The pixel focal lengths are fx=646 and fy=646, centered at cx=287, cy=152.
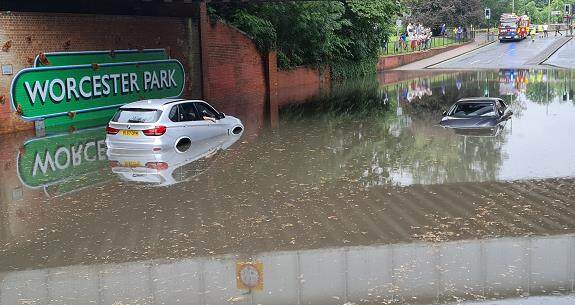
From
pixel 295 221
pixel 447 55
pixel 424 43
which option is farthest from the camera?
pixel 424 43

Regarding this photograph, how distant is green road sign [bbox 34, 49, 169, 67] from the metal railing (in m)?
38.1

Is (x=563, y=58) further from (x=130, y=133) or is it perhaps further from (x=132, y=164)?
(x=132, y=164)

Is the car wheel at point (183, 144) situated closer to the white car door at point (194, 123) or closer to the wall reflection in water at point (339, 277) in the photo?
the white car door at point (194, 123)

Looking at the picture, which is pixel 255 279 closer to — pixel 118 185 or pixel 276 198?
pixel 276 198

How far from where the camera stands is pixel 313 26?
3794 centimetres

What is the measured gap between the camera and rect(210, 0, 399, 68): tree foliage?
113 ft

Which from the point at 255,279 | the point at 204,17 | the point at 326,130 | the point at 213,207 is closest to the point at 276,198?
the point at 213,207

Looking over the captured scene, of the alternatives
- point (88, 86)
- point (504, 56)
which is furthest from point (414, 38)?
point (88, 86)

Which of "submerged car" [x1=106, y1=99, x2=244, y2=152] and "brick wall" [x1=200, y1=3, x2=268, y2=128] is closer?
"submerged car" [x1=106, y1=99, x2=244, y2=152]

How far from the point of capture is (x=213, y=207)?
33.2ft

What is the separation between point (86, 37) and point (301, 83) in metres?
21.4

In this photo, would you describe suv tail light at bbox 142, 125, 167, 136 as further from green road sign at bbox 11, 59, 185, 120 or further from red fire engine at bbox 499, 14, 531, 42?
red fire engine at bbox 499, 14, 531, 42

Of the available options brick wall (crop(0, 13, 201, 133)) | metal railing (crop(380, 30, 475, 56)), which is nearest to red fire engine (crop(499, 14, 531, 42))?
metal railing (crop(380, 30, 475, 56))

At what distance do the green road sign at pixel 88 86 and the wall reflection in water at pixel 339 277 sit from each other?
14.3 metres
